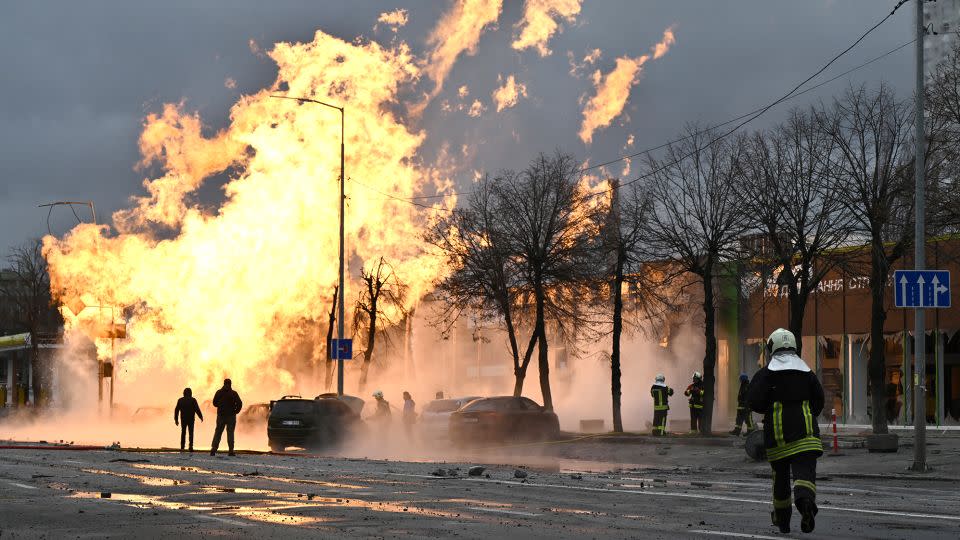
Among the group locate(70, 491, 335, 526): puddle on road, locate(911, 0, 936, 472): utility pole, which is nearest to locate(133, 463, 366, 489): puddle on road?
locate(70, 491, 335, 526): puddle on road

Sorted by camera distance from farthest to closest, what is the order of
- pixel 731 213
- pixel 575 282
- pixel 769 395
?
pixel 575 282 < pixel 731 213 < pixel 769 395

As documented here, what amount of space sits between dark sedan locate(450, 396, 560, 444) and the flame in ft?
42.9

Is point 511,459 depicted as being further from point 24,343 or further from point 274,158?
point 24,343

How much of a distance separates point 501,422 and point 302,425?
17.5 ft

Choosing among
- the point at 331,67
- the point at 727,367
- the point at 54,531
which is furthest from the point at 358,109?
the point at 54,531

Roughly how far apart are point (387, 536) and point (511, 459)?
2046 centimetres

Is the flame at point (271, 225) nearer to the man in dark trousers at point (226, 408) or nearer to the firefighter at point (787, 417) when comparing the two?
the man in dark trousers at point (226, 408)

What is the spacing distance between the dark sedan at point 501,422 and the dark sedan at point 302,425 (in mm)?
3192

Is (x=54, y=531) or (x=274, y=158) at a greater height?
(x=274, y=158)

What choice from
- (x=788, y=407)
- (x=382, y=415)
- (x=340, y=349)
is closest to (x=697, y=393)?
(x=382, y=415)

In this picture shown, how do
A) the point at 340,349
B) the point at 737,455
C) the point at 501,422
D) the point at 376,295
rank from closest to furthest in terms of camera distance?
the point at 737,455, the point at 501,422, the point at 340,349, the point at 376,295

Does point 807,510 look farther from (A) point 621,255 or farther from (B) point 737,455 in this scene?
(A) point 621,255

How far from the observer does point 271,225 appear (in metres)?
51.6

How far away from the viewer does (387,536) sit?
11.3 metres
